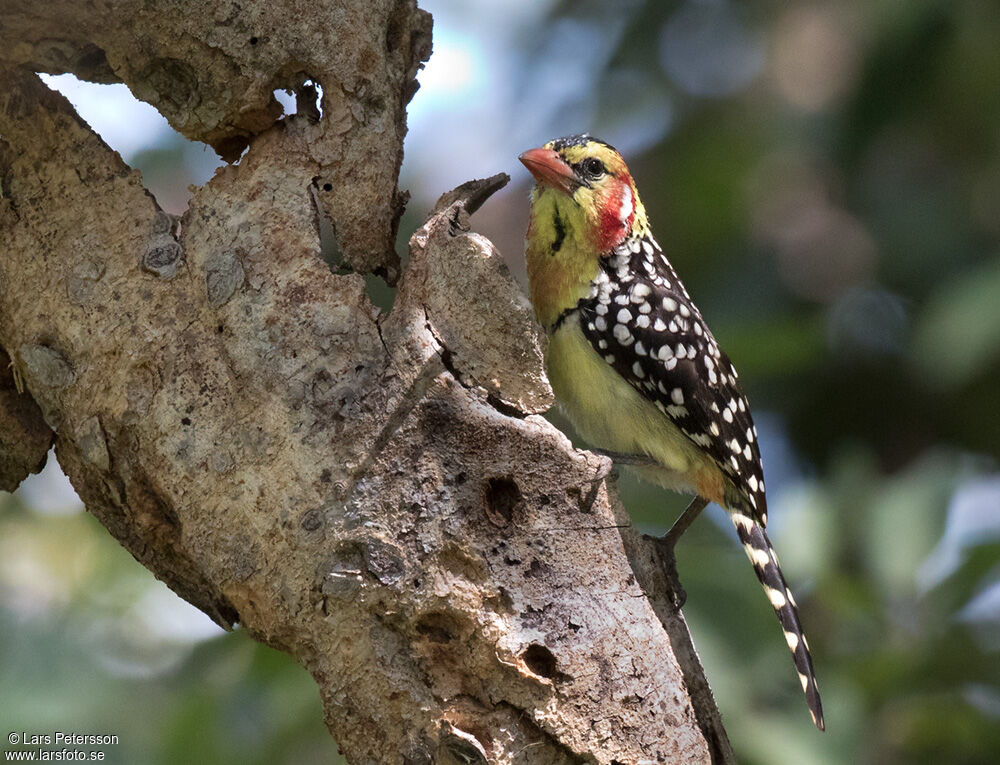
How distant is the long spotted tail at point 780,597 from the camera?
11.3 feet

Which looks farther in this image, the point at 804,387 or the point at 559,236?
the point at 804,387

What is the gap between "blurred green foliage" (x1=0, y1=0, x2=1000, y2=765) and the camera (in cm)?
382

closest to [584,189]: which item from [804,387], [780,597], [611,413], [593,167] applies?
[593,167]

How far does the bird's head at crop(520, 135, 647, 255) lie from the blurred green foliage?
103 centimetres

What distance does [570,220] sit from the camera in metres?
3.81

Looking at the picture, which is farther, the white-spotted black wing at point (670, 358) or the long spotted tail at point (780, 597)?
the white-spotted black wing at point (670, 358)

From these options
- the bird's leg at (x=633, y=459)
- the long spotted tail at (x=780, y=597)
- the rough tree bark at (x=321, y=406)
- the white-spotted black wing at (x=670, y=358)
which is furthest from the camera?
the bird's leg at (x=633, y=459)

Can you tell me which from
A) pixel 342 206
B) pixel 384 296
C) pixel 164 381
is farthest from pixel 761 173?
pixel 164 381

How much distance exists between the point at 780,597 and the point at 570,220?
1.40m

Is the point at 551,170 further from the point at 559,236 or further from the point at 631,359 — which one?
the point at 631,359

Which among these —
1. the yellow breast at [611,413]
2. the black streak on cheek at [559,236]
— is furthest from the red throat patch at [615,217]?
the yellow breast at [611,413]

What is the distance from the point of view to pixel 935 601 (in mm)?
4219

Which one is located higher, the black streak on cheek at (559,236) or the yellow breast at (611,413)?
the black streak on cheek at (559,236)

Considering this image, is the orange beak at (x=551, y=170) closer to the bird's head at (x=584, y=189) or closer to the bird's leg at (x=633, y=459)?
the bird's head at (x=584, y=189)
